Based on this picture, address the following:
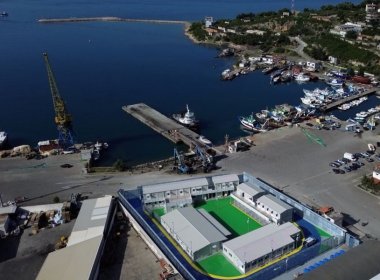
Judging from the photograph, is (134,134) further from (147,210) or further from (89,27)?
(89,27)

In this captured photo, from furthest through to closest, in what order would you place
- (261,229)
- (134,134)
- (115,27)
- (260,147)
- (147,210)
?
1. (115,27)
2. (134,134)
3. (260,147)
4. (147,210)
5. (261,229)

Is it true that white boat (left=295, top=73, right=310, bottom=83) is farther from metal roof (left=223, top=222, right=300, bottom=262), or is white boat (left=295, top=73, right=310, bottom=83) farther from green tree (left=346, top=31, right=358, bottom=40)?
metal roof (left=223, top=222, right=300, bottom=262)

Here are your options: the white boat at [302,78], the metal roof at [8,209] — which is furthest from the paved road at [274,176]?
the white boat at [302,78]

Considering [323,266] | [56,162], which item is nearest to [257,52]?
[56,162]

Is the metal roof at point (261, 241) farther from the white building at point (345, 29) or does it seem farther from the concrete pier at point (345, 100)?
the white building at point (345, 29)

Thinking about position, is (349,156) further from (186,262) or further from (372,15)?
(372,15)

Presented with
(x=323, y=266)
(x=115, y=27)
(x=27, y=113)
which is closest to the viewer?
(x=323, y=266)

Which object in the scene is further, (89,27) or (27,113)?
(89,27)
